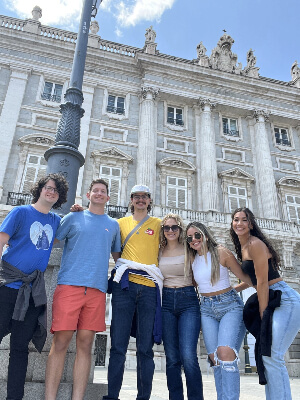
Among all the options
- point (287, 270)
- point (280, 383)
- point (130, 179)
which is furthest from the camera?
point (130, 179)

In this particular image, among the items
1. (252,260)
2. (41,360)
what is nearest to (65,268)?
(41,360)

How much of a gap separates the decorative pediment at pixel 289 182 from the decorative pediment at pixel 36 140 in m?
12.6

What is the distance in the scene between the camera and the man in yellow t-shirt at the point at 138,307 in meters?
2.78

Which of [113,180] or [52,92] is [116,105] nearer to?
[52,92]

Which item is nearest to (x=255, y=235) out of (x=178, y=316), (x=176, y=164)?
(x=178, y=316)

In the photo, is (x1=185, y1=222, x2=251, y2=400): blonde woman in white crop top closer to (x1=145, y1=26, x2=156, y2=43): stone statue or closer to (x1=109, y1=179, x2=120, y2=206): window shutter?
(x1=109, y1=179, x2=120, y2=206): window shutter

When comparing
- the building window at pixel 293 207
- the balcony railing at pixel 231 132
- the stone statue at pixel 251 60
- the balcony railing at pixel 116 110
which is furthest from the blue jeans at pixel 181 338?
the stone statue at pixel 251 60

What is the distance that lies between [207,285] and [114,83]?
58.8 feet

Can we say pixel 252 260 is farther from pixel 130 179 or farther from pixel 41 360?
pixel 130 179

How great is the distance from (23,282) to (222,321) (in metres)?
1.73

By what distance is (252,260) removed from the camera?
2959mm

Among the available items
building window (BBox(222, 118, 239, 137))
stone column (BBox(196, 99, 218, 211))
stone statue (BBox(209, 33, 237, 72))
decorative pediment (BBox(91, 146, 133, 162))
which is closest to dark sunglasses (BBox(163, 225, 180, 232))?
stone column (BBox(196, 99, 218, 211))

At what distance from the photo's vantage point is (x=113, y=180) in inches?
662

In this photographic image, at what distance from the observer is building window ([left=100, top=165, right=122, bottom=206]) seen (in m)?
16.5
